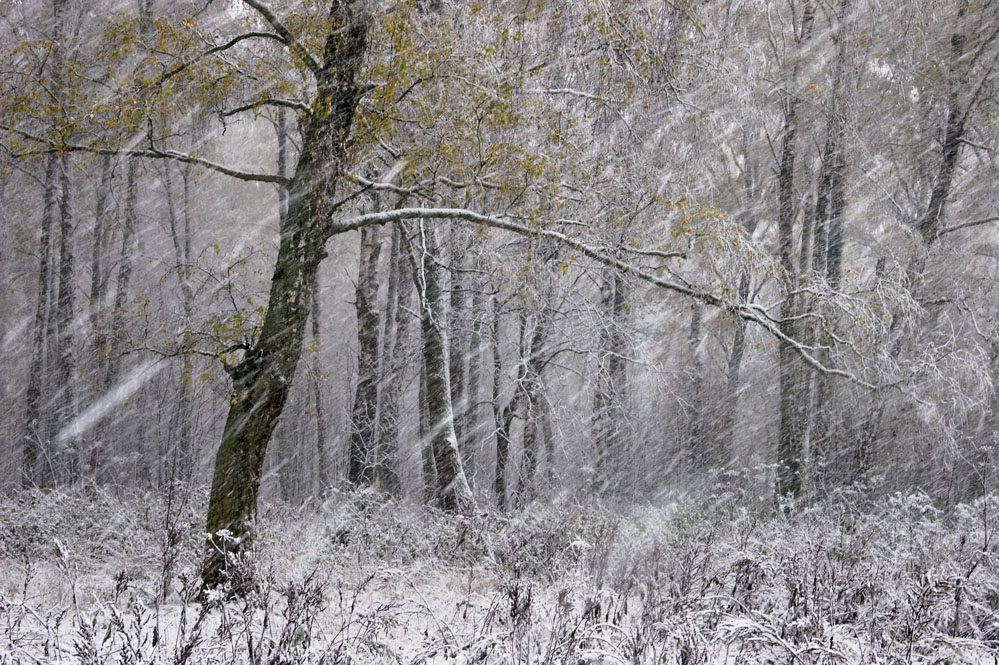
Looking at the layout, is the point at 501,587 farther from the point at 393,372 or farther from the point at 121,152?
the point at 393,372

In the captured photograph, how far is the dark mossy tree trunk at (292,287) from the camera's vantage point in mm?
6004

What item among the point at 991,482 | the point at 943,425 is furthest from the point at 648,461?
the point at 943,425

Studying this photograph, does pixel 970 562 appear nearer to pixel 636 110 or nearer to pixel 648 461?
pixel 636 110

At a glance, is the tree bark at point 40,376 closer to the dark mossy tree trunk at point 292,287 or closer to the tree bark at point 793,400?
Answer: the dark mossy tree trunk at point 292,287

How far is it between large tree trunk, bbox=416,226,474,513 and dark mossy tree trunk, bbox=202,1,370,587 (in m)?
3.12

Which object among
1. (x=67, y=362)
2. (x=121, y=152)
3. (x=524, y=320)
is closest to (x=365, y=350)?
(x=524, y=320)

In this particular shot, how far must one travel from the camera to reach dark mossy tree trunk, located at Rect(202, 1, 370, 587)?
6004 mm

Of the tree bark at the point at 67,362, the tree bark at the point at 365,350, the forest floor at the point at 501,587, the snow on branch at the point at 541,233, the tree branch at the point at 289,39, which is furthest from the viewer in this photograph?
the tree bark at the point at 67,362

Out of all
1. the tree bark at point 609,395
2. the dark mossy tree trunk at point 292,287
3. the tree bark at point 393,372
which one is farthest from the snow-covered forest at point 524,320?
the tree bark at point 609,395

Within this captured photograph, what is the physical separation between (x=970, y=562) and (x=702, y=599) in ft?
10.3

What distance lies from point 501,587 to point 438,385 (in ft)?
18.4

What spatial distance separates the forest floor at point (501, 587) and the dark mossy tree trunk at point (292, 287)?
54cm

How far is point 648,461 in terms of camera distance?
83.5 feet

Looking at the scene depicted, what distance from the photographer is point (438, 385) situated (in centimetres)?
1005
